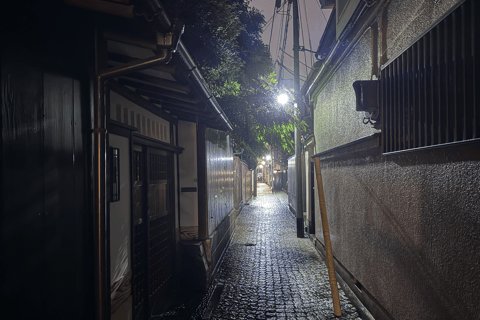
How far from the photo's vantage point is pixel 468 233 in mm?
2992

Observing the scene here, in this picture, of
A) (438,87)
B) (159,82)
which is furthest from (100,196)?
(438,87)

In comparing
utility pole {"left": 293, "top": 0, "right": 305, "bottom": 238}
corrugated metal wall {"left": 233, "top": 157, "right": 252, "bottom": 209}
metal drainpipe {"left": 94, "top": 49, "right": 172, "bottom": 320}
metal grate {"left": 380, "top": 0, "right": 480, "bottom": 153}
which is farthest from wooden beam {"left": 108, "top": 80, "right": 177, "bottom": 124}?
corrugated metal wall {"left": 233, "top": 157, "right": 252, "bottom": 209}

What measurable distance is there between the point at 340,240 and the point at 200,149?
4020 millimetres

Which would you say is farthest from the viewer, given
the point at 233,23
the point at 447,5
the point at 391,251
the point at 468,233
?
the point at 233,23

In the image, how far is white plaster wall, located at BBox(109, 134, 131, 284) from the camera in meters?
4.41

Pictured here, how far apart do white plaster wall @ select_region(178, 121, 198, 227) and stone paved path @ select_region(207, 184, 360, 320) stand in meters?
1.80

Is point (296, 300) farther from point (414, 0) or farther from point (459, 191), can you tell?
point (414, 0)

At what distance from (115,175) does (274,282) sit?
4913mm

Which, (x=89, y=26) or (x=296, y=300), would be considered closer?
(x=89, y=26)

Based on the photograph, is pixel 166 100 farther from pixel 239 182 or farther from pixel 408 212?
pixel 239 182

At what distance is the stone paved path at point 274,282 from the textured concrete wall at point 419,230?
40.1 inches

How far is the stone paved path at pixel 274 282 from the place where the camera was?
604 cm

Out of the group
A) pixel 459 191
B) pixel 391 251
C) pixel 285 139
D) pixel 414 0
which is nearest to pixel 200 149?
pixel 391 251

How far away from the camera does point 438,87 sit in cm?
340
